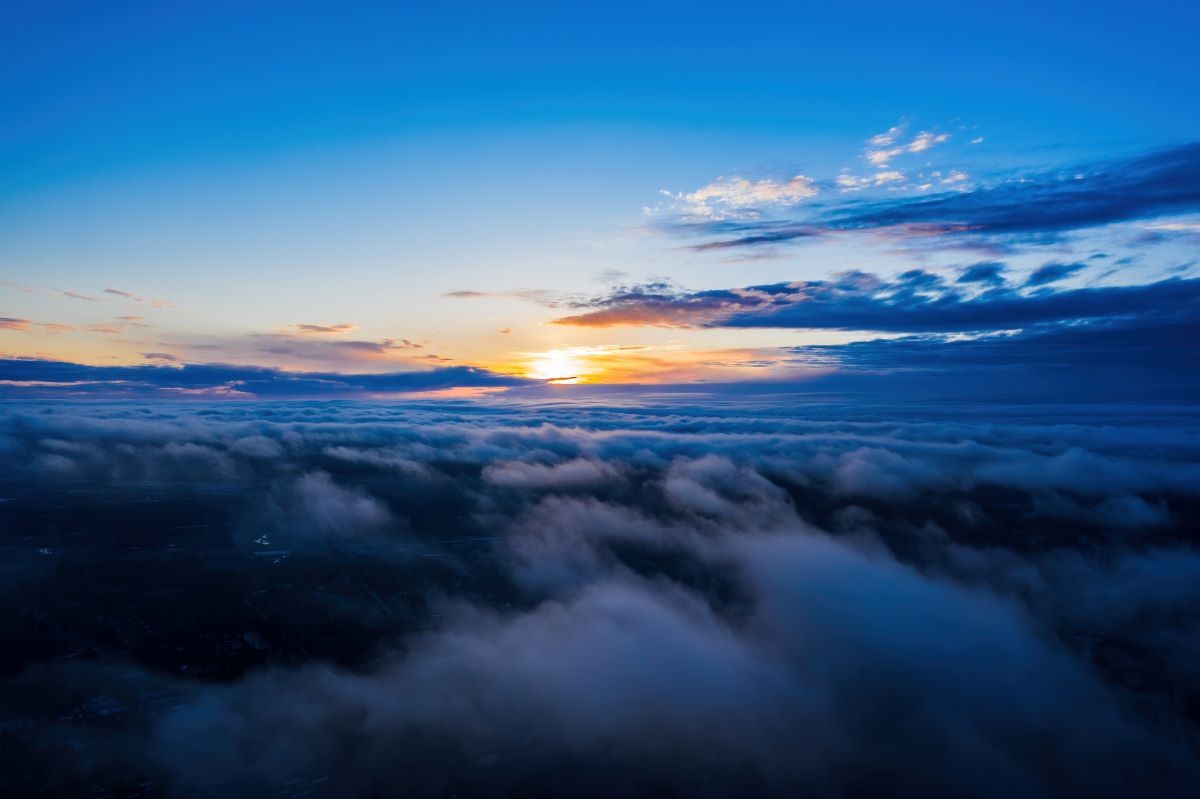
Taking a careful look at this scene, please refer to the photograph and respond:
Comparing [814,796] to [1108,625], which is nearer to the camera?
[814,796]

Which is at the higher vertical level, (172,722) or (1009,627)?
(172,722)

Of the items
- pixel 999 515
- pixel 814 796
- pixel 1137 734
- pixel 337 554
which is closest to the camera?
pixel 814 796

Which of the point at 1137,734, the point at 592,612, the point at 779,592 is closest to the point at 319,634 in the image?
the point at 592,612

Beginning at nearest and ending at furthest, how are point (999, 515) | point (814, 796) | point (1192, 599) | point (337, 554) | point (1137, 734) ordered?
1. point (814, 796)
2. point (1137, 734)
3. point (1192, 599)
4. point (337, 554)
5. point (999, 515)

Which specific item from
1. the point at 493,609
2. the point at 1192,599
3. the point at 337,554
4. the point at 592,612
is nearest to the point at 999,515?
the point at 1192,599

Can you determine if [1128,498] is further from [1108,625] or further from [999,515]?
[1108,625]

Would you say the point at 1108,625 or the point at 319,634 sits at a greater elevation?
the point at 319,634

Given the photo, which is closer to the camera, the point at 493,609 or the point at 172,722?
the point at 172,722

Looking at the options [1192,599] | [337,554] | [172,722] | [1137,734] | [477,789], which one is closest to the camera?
[477,789]

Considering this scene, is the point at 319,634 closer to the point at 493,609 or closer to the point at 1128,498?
the point at 493,609
